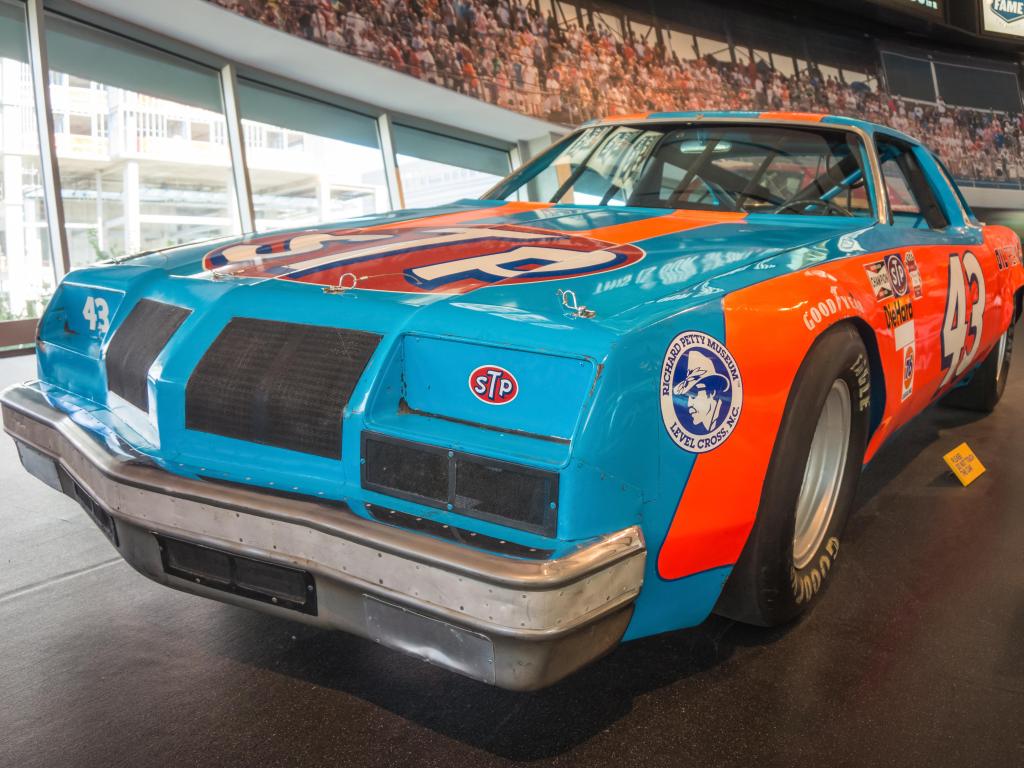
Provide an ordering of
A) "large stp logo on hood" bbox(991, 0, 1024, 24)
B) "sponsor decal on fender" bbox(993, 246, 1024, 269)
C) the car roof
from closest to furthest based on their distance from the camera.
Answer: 1. the car roof
2. "sponsor decal on fender" bbox(993, 246, 1024, 269)
3. "large stp logo on hood" bbox(991, 0, 1024, 24)

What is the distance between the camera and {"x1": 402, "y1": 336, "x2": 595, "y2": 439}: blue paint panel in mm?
1328

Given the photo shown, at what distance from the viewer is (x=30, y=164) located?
6.84 meters

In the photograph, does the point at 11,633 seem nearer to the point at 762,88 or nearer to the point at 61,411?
the point at 61,411

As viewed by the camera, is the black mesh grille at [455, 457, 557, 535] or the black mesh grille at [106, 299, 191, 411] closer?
the black mesh grille at [455, 457, 557, 535]

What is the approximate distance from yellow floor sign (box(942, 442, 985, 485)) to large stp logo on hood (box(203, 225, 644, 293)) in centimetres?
178

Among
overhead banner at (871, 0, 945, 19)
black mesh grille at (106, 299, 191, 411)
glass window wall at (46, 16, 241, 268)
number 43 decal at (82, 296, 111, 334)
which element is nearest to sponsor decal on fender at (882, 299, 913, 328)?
black mesh grille at (106, 299, 191, 411)

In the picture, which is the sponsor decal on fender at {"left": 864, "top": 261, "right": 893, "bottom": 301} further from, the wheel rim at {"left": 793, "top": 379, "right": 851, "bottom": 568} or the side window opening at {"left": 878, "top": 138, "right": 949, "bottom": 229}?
the side window opening at {"left": 878, "top": 138, "right": 949, "bottom": 229}


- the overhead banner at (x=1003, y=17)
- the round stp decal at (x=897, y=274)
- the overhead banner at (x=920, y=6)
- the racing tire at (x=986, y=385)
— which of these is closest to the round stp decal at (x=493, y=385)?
the round stp decal at (x=897, y=274)

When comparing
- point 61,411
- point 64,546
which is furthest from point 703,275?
point 64,546

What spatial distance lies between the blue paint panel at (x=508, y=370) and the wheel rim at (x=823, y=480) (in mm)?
898

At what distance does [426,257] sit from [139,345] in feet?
1.99

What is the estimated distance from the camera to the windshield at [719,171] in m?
2.68

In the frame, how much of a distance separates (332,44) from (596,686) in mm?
7844

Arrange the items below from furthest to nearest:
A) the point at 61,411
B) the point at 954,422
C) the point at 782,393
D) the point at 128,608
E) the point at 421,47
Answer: the point at 421,47 → the point at 954,422 → the point at 128,608 → the point at 61,411 → the point at 782,393
